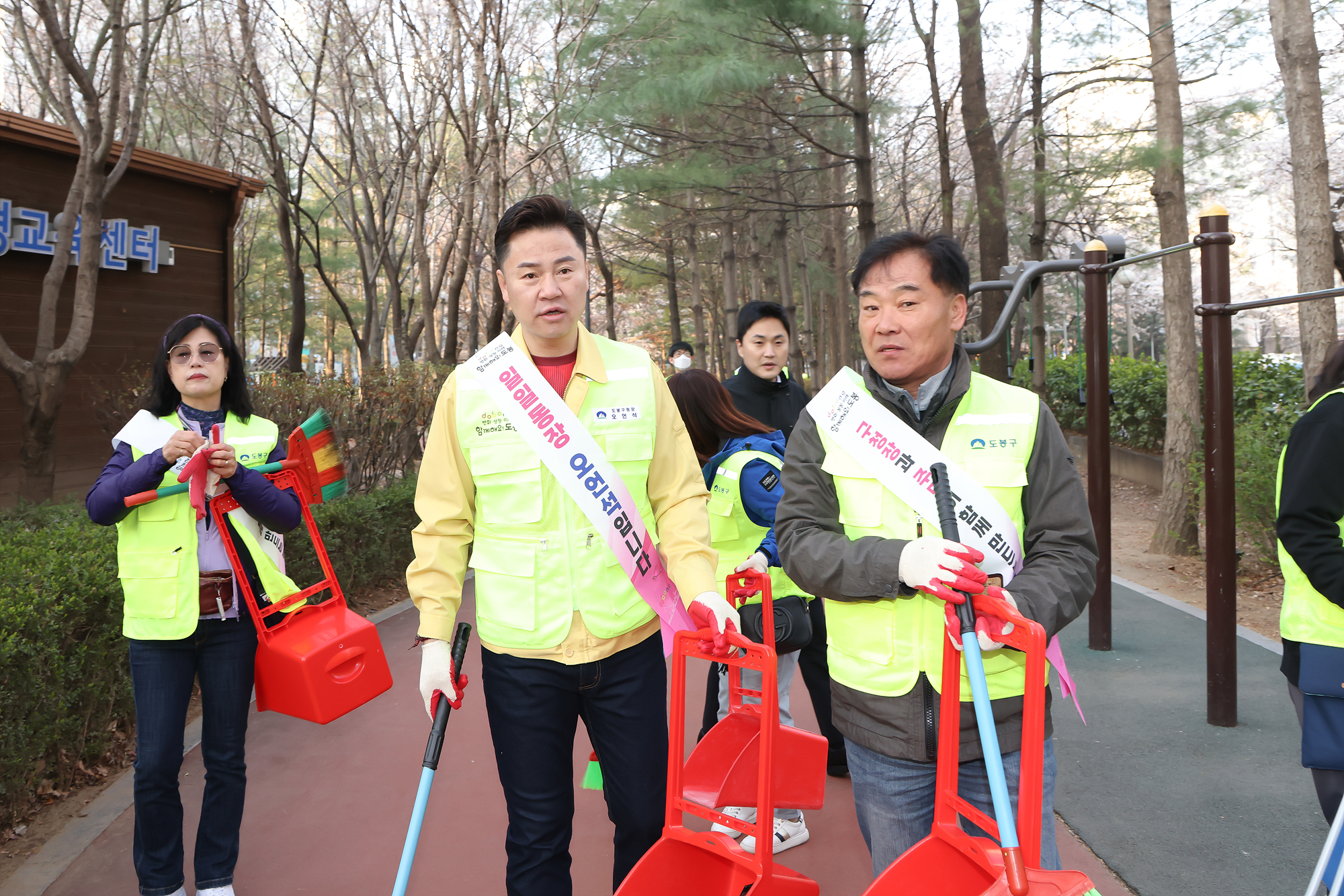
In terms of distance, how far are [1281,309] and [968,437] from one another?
5117 centimetres

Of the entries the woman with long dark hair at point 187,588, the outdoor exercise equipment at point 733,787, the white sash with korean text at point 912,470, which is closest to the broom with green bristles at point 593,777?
the outdoor exercise equipment at point 733,787

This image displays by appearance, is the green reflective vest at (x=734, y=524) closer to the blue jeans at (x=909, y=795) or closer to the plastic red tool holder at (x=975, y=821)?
the blue jeans at (x=909, y=795)

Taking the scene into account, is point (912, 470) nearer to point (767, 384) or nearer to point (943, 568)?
point (943, 568)

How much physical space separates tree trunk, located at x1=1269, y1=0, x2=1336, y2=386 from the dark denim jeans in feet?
25.5

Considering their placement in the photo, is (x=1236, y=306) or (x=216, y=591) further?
(x=1236, y=306)

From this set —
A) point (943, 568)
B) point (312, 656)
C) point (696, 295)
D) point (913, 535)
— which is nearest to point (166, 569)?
point (312, 656)

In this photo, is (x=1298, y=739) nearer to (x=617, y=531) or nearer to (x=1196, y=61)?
(x=617, y=531)

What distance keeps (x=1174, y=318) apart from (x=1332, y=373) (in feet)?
25.0

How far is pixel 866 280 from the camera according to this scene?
229cm

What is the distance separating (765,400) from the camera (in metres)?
4.61

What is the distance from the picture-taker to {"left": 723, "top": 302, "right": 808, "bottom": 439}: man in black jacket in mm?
4504

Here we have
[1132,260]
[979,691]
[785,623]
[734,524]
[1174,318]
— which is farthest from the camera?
[1174,318]

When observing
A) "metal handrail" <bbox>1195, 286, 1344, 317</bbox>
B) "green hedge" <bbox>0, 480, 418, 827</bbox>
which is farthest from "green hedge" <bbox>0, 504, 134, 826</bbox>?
"metal handrail" <bbox>1195, 286, 1344, 317</bbox>

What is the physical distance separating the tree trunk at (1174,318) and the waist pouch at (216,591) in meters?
8.72
